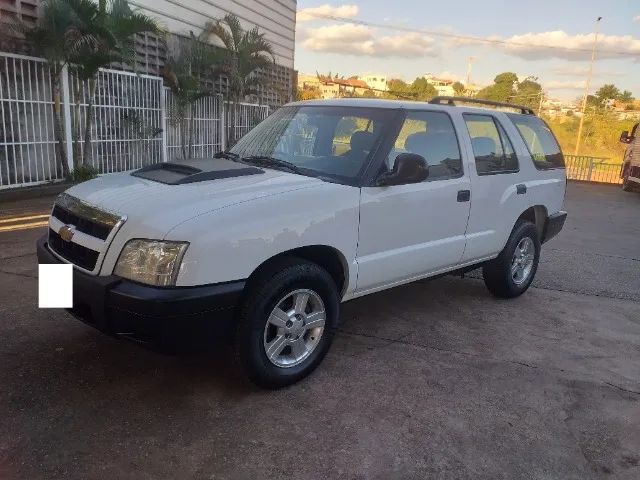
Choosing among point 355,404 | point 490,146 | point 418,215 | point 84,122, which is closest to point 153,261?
point 355,404

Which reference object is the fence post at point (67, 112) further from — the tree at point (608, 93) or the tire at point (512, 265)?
the tree at point (608, 93)

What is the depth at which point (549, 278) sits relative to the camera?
5.98 metres

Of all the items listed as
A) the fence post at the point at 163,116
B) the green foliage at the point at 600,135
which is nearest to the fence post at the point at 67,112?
the fence post at the point at 163,116

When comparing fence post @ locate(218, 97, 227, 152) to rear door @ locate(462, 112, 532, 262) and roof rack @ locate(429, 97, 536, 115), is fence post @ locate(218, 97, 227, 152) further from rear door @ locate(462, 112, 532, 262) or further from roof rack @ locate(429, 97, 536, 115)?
rear door @ locate(462, 112, 532, 262)

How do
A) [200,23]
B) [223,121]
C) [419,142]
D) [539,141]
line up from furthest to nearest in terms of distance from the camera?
1. [223,121]
2. [200,23]
3. [539,141]
4. [419,142]

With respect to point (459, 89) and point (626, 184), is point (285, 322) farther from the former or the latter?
point (459, 89)

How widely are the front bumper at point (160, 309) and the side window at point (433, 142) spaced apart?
1.59 m

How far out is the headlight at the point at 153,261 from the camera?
2.59 meters

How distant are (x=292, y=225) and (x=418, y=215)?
3.83 ft

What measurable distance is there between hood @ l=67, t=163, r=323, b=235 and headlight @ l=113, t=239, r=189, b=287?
3.2 inches

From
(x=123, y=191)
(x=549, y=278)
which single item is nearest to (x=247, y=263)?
(x=123, y=191)

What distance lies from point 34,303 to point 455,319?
345 cm

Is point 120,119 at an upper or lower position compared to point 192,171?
upper

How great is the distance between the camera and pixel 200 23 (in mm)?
12664
